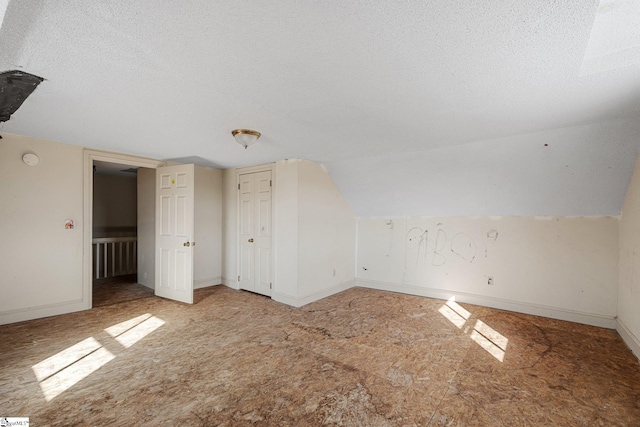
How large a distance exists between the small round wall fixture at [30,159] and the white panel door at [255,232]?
2.63m

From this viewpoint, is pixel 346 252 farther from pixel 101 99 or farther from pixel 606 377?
pixel 101 99

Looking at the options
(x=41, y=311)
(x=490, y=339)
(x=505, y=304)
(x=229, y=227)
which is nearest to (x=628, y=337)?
(x=505, y=304)

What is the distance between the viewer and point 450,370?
249cm

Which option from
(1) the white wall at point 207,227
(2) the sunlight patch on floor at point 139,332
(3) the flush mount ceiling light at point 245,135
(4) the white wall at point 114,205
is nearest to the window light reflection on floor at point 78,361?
(2) the sunlight patch on floor at point 139,332

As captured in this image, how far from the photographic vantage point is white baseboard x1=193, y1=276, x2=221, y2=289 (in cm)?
504

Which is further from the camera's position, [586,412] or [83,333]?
[83,333]

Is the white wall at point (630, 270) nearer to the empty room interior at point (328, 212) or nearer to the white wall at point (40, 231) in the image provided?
the empty room interior at point (328, 212)

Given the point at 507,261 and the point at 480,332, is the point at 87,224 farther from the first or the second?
the point at 507,261

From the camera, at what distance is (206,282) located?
5.20 meters

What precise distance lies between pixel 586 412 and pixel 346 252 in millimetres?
3697

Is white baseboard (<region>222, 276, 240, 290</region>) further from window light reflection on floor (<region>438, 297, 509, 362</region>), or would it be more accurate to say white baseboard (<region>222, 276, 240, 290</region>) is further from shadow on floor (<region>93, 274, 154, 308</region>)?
window light reflection on floor (<region>438, 297, 509, 362</region>)

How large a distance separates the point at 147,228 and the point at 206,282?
1.51 metres

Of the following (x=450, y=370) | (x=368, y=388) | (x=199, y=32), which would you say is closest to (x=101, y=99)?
(x=199, y=32)

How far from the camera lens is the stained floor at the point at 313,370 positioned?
192 centimetres
